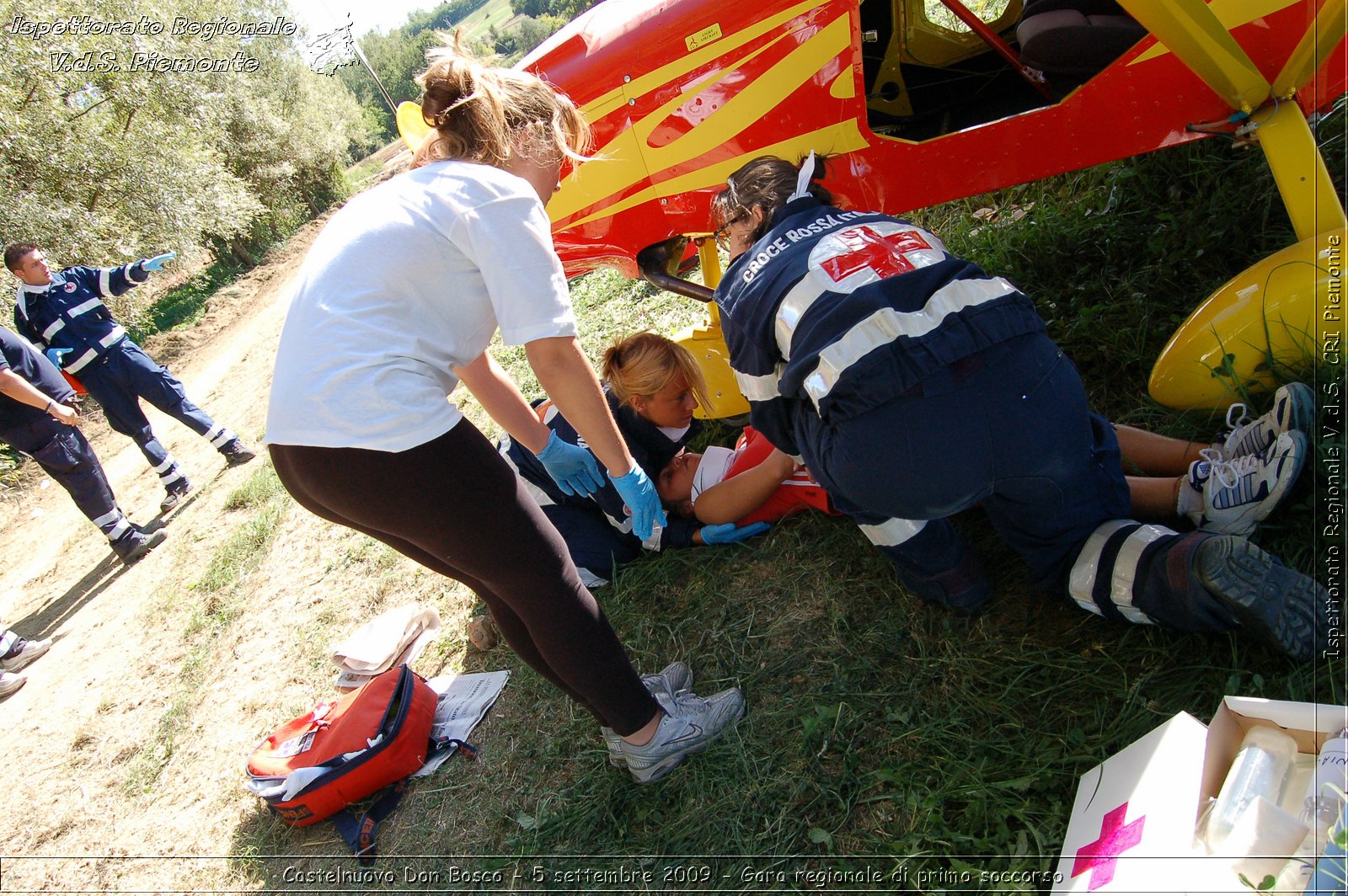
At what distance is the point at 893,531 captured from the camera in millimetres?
2170

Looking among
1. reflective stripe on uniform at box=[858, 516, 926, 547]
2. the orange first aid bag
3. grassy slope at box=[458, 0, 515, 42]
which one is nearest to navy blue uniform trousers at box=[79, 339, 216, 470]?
the orange first aid bag

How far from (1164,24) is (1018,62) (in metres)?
1.24

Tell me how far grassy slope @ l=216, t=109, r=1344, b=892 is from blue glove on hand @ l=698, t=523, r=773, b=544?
0.07 metres

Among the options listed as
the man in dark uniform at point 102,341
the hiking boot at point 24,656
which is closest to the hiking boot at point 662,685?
the hiking boot at point 24,656

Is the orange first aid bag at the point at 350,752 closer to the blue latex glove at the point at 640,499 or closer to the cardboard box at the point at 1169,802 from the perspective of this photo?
the blue latex glove at the point at 640,499

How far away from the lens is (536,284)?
1.51 metres

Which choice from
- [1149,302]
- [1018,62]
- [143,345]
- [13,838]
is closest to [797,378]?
[1149,302]

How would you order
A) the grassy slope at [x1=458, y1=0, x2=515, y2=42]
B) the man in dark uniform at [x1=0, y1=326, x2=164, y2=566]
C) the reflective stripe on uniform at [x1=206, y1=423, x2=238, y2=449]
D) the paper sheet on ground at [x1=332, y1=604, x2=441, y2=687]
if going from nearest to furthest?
the paper sheet on ground at [x1=332, y1=604, x2=441, y2=687] → the man in dark uniform at [x1=0, y1=326, x2=164, y2=566] → the reflective stripe on uniform at [x1=206, y1=423, x2=238, y2=449] → the grassy slope at [x1=458, y1=0, x2=515, y2=42]

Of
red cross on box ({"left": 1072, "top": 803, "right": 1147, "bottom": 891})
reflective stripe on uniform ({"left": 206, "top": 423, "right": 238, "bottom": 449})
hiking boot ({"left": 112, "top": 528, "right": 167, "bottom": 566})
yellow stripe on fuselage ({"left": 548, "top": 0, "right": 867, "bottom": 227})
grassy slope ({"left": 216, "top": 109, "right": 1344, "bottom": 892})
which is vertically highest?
yellow stripe on fuselage ({"left": 548, "top": 0, "right": 867, "bottom": 227})

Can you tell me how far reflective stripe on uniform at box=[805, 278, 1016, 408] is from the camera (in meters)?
1.75

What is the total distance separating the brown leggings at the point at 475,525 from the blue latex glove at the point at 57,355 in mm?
5408

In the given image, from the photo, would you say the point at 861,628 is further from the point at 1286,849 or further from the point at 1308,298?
the point at 1308,298

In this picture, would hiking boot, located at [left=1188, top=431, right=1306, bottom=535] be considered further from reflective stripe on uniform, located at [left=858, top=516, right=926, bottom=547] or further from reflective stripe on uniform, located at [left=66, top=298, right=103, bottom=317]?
reflective stripe on uniform, located at [left=66, top=298, right=103, bottom=317]

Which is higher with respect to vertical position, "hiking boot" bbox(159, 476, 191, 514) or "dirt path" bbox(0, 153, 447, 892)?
"hiking boot" bbox(159, 476, 191, 514)
